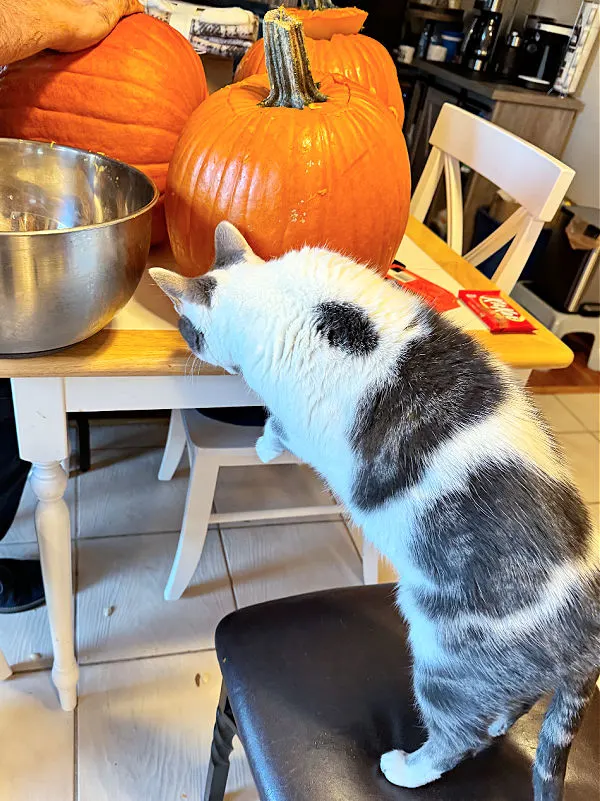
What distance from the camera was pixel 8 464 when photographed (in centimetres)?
114

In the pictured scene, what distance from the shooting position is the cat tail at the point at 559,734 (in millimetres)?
635

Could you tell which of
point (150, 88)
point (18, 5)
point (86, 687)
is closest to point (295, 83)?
point (150, 88)

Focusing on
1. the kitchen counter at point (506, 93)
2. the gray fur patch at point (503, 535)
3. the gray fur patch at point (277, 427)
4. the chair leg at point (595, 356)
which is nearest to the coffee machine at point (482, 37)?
the kitchen counter at point (506, 93)

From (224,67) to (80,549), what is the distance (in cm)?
108

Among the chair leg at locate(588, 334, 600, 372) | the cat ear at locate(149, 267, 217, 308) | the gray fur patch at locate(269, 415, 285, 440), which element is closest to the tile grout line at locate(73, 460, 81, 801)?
the gray fur patch at locate(269, 415, 285, 440)

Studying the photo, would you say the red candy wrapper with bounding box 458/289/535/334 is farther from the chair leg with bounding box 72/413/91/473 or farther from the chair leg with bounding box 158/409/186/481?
the chair leg with bounding box 72/413/91/473

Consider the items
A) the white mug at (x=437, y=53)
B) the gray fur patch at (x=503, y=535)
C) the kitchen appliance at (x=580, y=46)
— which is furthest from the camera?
the white mug at (x=437, y=53)

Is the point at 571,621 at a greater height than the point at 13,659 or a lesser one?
greater

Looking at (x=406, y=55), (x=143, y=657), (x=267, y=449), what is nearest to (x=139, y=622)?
(x=143, y=657)

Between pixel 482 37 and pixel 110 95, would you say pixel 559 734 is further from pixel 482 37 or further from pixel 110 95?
pixel 482 37

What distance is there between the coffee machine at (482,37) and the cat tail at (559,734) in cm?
269

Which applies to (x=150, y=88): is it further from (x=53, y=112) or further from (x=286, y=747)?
(x=286, y=747)

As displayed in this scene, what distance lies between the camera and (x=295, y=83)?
30.6 inches

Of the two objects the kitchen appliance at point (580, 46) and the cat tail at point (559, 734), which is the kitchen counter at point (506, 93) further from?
the cat tail at point (559, 734)
